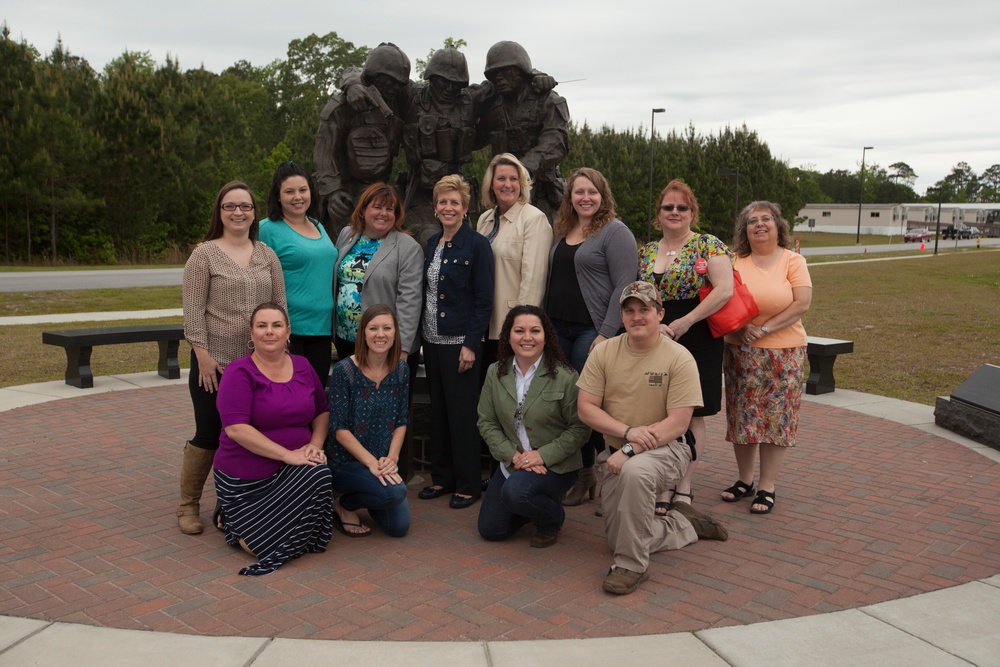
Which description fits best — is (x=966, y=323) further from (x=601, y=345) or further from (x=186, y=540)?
(x=186, y=540)

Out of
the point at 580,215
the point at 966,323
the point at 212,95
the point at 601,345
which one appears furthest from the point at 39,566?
the point at 212,95

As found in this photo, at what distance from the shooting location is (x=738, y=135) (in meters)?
49.7

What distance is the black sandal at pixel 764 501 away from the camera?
16.5 ft

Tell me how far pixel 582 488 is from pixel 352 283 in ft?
6.14

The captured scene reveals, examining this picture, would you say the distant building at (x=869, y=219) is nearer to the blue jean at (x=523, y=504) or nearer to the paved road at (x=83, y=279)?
the paved road at (x=83, y=279)

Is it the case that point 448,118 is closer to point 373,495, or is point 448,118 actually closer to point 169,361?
point 373,495

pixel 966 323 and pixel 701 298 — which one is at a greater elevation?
pixel 701 298

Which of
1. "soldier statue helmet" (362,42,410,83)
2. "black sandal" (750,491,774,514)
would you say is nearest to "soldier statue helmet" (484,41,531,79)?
"soldier statue helmet" (362,42,410,83)

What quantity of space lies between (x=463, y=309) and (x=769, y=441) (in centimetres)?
194

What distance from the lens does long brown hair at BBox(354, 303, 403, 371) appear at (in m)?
4.50

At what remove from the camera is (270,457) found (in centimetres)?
424

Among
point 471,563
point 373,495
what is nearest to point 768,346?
point 471,563

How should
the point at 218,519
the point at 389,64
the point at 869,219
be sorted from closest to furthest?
the point at 218,519
the point at 389,64
the point at 869,219

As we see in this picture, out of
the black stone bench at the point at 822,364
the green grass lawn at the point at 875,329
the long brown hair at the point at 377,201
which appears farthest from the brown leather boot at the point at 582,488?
the green grass lawn at the point at 875,329
